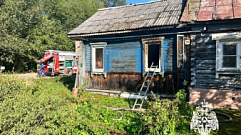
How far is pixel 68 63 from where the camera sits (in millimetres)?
19000

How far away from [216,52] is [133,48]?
3.58 meters

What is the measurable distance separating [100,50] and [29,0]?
1717 cm

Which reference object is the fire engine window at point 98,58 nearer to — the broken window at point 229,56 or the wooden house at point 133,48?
the wooden house at point 133,48

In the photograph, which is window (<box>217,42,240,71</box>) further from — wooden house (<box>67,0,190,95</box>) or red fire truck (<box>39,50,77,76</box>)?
red fire truck (<box>39,50,77,76</box>)

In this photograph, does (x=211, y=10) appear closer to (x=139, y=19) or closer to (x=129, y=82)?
(x=139, y=19)

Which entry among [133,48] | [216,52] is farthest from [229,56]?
[133,48]

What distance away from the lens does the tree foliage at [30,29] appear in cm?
1884

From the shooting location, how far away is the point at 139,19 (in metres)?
8.37

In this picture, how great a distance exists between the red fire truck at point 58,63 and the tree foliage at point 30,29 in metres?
3.12

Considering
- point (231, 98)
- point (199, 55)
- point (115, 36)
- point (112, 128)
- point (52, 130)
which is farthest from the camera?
point (115, 36)

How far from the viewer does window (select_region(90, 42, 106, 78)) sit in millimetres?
8953

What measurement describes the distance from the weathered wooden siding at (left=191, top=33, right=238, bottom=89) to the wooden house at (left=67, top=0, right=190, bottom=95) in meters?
0.36

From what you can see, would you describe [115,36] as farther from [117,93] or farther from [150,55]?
[117,93]

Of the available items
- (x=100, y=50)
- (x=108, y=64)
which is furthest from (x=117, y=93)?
(x=100, y=50)
